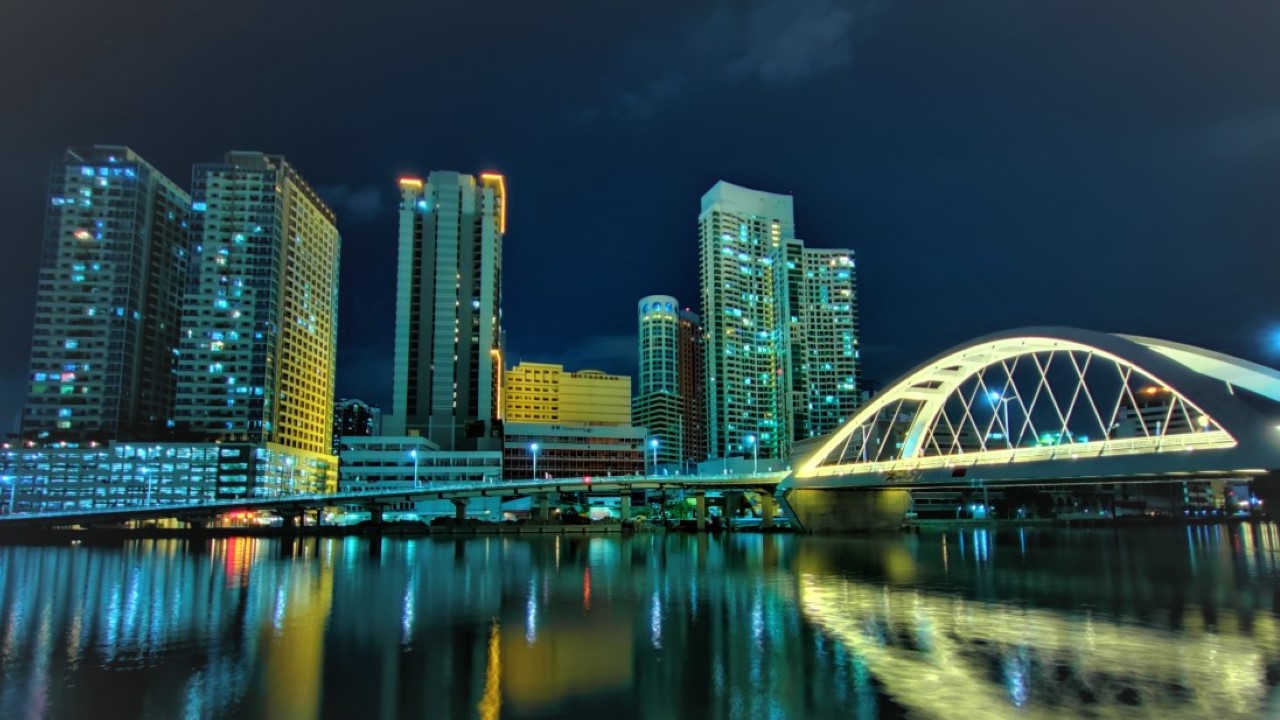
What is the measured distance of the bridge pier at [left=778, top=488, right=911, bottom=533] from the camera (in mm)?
91812

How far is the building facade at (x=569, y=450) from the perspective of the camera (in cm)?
15525

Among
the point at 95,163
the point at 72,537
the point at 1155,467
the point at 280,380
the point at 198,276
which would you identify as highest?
the point at 95,163

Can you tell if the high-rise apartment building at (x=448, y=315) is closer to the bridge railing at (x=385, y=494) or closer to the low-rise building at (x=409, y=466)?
the low-rise building at (x=409, y=466)

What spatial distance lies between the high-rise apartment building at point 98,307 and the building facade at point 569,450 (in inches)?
2748

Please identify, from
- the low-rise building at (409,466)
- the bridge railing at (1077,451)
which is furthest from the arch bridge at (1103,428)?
the low-rise building at (409,466)

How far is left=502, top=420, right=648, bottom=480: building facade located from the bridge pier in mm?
64605

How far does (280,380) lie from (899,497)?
125169 mm

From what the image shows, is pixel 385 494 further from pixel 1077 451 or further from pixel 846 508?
pixel 1077 451

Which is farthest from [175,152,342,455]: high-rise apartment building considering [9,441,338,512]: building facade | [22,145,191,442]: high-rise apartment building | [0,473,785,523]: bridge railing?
[0,473,785,523]: bridge railing

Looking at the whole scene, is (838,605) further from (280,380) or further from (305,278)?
(305,278)

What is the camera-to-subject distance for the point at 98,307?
14838 centimetres

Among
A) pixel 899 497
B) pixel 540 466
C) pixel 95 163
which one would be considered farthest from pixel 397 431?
pixel 899 497

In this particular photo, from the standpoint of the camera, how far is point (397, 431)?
144 metres

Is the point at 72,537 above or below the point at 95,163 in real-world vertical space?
below
